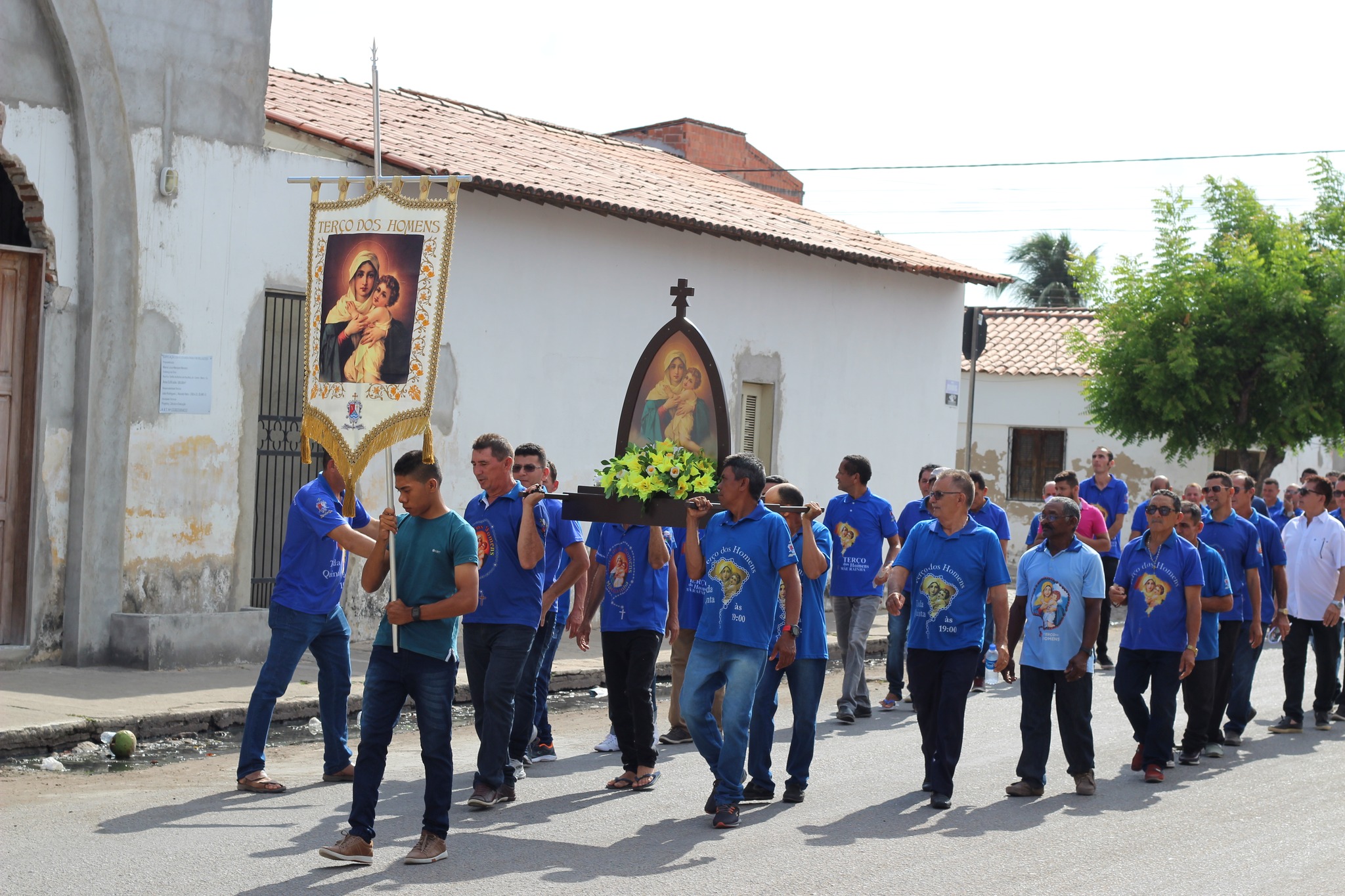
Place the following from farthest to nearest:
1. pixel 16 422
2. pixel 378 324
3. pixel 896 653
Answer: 1. pixel 896 653
2. pixel 16 422
3. pixel 378 324

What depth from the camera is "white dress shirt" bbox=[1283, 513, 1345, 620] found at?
11.2 metres

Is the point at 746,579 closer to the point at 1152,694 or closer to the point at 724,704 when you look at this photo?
the point at 724,704

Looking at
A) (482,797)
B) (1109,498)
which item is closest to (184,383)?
(482,797)

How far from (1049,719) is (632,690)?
7.68 feet

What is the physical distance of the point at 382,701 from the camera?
639 centimetres

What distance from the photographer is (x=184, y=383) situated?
38.8ft

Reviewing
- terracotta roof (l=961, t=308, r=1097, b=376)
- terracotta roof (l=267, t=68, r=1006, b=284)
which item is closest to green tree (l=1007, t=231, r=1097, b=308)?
terracotta roof (l=961, t=308, r=1097, b=376)

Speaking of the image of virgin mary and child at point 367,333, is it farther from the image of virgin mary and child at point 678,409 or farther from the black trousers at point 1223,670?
the black trousers at point 1223,670

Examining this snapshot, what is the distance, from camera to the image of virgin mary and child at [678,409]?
323 inches

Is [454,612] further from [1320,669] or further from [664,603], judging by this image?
[1320,669]

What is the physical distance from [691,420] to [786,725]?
3.14 m

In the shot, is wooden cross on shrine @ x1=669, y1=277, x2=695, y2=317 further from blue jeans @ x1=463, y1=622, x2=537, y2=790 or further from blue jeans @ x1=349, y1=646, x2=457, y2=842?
blue jeans @ x1=349, y1=646, x2=457, y2=842

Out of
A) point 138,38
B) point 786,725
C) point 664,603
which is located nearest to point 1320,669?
point 786,725

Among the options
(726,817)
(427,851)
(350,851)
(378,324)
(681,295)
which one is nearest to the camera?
(350,851)
